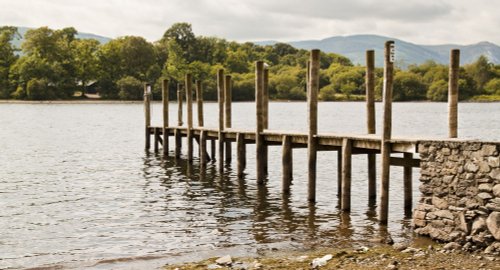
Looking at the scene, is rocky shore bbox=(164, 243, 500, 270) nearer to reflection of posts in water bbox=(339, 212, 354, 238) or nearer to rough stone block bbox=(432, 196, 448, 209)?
rough stone block bbox=(432, 196, 448, 209)

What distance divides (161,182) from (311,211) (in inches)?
365

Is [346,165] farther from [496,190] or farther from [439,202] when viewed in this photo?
[496,190]

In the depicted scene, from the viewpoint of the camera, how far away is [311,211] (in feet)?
66.7

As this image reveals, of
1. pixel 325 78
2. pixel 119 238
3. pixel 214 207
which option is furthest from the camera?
pixel 325 78

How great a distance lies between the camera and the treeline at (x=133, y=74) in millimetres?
126312

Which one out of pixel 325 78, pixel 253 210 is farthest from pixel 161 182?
pixel 325 78

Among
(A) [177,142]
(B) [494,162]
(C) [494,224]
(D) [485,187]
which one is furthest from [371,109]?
(A) [177,142]

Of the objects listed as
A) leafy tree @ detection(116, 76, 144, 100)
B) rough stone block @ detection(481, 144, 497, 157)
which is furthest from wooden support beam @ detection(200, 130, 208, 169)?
leafy tree @ detection(116, 76, 144, 100)

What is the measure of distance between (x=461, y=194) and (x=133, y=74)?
127 meters

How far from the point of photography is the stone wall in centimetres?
1347

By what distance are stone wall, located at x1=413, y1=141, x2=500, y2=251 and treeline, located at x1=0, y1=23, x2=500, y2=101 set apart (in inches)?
4085

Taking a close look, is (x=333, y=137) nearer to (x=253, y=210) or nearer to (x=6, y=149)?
(x=253, y=210)

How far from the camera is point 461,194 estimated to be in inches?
562

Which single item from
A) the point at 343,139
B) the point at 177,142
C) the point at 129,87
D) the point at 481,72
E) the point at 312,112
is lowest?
the point at 177,142
